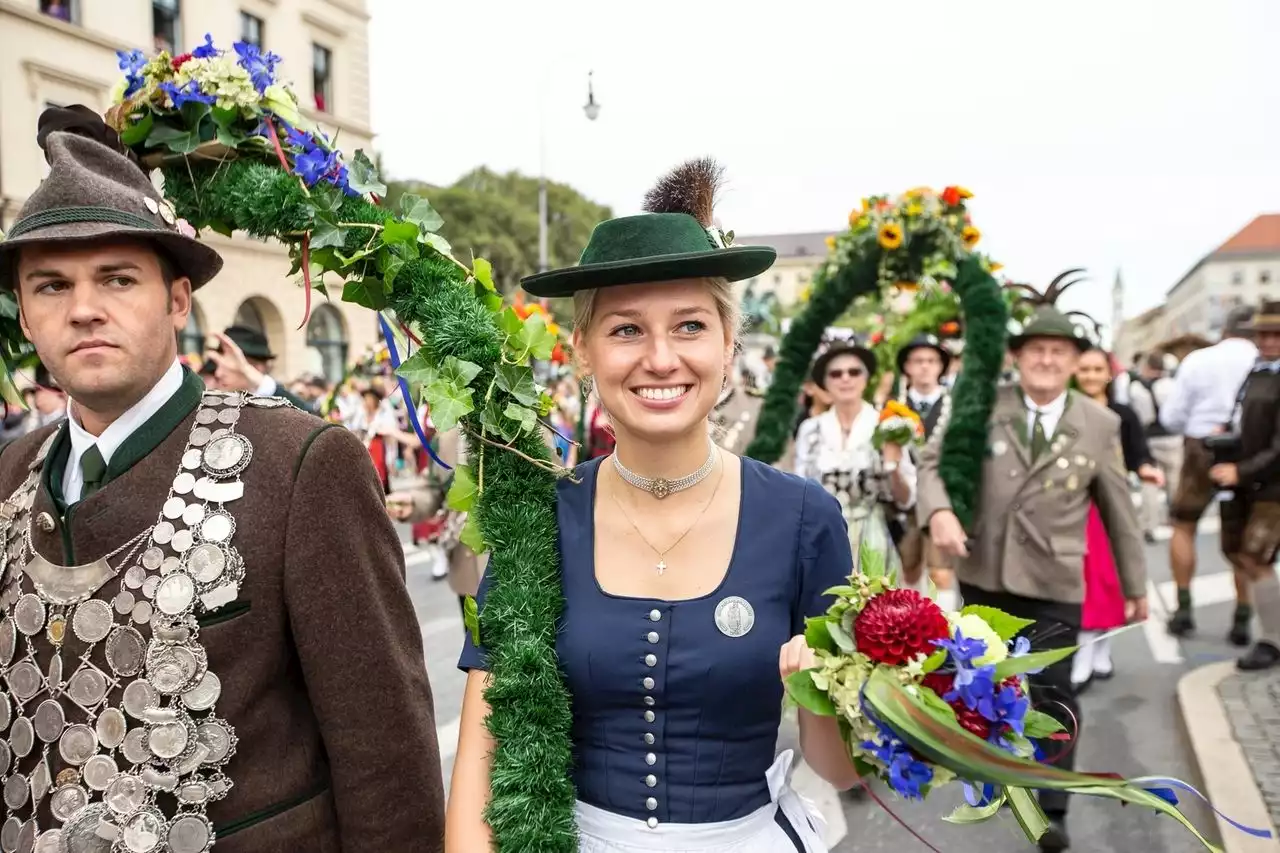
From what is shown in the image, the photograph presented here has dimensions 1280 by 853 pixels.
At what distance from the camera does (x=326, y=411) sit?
8.38 meters

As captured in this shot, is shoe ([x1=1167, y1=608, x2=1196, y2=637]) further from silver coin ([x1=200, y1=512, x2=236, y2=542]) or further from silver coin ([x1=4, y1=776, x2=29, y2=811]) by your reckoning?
silver coin ([x1=4, y1=776, x2=29, y2=811])

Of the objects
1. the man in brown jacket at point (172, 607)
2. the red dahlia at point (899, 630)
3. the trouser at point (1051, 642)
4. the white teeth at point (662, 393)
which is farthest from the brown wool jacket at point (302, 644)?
the trouser at point (1051, 642)

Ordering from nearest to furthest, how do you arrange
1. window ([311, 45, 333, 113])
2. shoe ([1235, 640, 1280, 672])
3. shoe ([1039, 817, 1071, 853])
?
1. shoe ([1039, 817, 1071, 853])
2. shoe ([1235, 640, 1280, 672])
3. window ([311, 45, 333, 113])

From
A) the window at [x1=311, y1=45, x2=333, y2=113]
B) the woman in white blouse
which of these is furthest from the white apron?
the window at [x1=311, y1=45, x2=333, y2=113]

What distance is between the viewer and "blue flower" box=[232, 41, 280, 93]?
221 cm

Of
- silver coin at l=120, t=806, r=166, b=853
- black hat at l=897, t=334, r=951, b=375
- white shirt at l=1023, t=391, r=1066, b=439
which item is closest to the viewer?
silver coin at l=120, t=806, r=166, b=853

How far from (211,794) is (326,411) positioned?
7059 mm

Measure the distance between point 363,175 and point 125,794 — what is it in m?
1.39

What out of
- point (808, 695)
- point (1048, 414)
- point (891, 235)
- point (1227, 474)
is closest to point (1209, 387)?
point (1227, 474)

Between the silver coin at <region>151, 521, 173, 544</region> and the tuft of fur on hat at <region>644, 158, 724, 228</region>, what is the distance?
45.7 inches

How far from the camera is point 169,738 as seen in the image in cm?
165

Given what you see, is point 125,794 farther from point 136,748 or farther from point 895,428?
point 895,428

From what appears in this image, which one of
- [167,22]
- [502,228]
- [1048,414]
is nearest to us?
[1048,414]

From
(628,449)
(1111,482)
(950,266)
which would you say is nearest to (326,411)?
(950,266)
